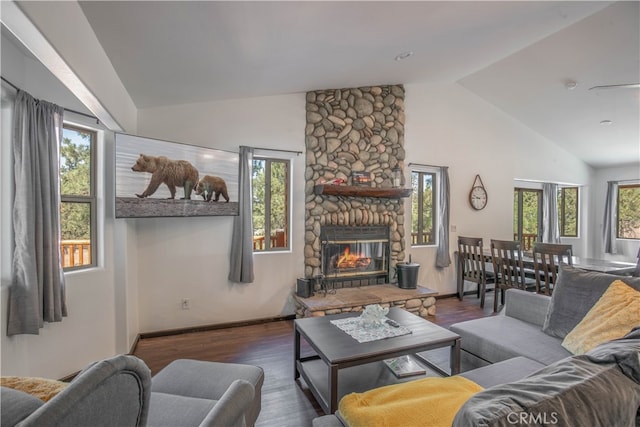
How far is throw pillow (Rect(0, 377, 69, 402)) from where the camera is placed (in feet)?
2.75

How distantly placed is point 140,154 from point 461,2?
302 centimetres

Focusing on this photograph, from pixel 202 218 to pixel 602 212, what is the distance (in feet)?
29.1

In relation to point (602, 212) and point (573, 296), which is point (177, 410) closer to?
point (573, 296)

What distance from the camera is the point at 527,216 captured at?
278 inches

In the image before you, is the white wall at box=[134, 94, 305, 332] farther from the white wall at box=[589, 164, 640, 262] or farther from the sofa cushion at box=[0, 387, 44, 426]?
the white wall at box=[589, 164, 640, 262]

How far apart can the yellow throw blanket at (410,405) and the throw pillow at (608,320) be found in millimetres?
1058

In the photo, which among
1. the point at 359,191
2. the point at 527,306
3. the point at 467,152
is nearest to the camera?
the point at 527,306

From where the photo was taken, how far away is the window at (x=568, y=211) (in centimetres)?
735

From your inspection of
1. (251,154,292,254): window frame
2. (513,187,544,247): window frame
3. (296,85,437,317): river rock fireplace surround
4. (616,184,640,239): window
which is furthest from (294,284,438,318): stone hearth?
(616,184,640,239): window

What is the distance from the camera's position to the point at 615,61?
3836mm

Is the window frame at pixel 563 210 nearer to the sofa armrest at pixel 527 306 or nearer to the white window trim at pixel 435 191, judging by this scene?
the white window trim at pixel 435 191

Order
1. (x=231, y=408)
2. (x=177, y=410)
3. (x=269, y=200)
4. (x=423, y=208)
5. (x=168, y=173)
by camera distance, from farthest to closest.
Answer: (x=423, y=208) < (x=269, y=200) < (x=168, y=173) < (x=177, y=410) < (x=231, y=408)

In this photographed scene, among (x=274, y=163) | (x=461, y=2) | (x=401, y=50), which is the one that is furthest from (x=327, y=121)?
(x=461, y=2)

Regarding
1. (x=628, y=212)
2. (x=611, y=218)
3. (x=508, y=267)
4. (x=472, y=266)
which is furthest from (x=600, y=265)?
(x=628, y=212)
